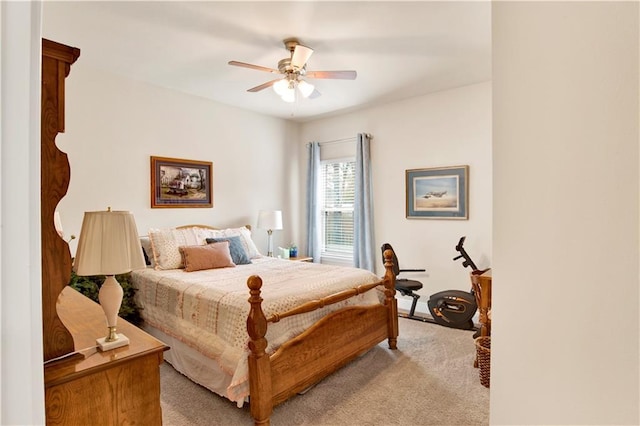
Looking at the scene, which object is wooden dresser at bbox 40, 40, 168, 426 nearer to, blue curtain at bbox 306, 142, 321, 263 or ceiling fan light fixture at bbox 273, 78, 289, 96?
ceiling fan light fixture at bbox 273, 78, 289, 96

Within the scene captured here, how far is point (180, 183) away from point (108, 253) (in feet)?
9.76

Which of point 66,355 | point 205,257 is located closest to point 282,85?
point 205,257

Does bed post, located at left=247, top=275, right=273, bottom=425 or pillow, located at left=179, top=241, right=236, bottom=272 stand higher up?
pillow, located at left=179, top=241, right=236, bottom=272

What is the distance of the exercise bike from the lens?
138 inches

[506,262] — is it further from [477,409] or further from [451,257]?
[451,257]

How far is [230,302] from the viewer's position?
89.7 inches

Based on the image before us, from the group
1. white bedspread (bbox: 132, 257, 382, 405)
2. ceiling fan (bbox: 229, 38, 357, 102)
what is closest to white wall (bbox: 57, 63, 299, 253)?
white bedspread (bbox: 132, 257, 382, 405)

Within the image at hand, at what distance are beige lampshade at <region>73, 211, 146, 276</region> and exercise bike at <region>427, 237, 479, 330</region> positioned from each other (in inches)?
125

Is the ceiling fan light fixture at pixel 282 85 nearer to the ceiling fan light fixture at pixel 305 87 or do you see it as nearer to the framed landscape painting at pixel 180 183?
the ceiling fan light fixture at pixel 305 87

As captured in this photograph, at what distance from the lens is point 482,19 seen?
8.07 feet

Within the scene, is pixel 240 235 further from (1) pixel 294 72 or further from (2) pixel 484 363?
(2) pixel 484 363

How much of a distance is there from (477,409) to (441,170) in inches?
105

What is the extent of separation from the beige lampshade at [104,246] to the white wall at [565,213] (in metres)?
1.31

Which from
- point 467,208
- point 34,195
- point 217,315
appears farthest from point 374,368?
point 34,195
